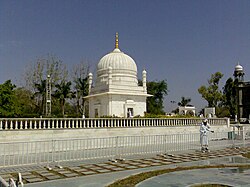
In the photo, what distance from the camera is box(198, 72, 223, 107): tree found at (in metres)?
39.2

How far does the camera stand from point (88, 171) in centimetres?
720

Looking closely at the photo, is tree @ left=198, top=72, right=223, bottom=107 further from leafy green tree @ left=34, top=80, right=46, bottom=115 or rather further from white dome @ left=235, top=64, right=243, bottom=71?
leafy green tree @ left=34, top=80, right=46, bottom=115

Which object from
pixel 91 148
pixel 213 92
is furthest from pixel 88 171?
pixel 213 92

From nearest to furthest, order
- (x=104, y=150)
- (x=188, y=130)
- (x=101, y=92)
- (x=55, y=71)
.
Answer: (x=104, y=150) < (x=188, y=130) < (x=101, y=92) < (x=55, y=71)

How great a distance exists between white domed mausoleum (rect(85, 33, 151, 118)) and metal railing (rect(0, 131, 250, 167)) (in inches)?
366

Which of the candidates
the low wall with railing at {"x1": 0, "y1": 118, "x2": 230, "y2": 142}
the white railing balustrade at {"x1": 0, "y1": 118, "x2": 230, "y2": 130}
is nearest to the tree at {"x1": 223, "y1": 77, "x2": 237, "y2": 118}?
the white railing balustrade at {"x1": 0, "y1": 118, "x2": 230, "y2": 130}

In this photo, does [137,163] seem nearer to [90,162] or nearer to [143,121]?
[90,162]

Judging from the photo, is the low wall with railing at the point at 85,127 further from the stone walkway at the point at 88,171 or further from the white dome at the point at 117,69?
the white dome at the point at 117,69

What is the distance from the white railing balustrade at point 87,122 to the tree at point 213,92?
20.5m

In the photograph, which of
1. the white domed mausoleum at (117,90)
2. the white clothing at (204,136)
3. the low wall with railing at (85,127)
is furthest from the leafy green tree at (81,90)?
the white clothing at (204,136)

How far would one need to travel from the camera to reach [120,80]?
83.7 feet

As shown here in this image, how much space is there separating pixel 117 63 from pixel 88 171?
1969cm

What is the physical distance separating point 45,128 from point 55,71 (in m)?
20.4

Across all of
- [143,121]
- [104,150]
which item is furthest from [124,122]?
[104,150]
